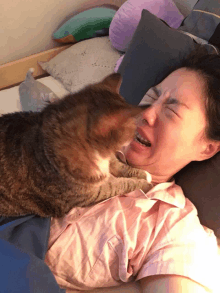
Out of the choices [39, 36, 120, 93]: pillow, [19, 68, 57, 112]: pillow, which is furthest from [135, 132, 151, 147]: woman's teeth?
[39, 36, 120, 93]: pillow

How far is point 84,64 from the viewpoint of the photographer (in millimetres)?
1769

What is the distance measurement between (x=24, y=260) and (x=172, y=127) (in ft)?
2.15

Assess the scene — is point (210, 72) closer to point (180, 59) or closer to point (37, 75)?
point (180, 59)

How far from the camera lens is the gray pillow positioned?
91 centimetres

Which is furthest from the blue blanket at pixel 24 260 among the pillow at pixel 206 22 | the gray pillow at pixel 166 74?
the pillow at pixel 206 22

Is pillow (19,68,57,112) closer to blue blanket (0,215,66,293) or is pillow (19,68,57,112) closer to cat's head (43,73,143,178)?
cat's head (43,73,143,178)

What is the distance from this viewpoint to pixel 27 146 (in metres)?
0.81

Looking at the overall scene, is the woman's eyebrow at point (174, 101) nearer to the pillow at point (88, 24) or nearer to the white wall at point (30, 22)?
the pillow at point (88, 24)

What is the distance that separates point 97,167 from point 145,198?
0.77 feet

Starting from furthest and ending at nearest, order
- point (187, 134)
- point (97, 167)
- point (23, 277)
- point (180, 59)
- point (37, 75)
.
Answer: point (37, 75) → point (180, 59) → point (187, 134) → point (97, 167) → point (23, 277)

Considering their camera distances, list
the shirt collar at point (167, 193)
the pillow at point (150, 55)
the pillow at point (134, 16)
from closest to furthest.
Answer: the shirt collar at point (167, 193)
the pillow at point (150, 55)
the pillow at point (134, 16)

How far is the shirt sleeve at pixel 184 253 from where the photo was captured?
0.73 meters

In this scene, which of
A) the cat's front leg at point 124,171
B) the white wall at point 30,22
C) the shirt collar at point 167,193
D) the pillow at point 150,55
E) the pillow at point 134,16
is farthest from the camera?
the white wall at point 30,22

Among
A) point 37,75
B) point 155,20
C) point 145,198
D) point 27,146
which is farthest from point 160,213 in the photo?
point 37,75
